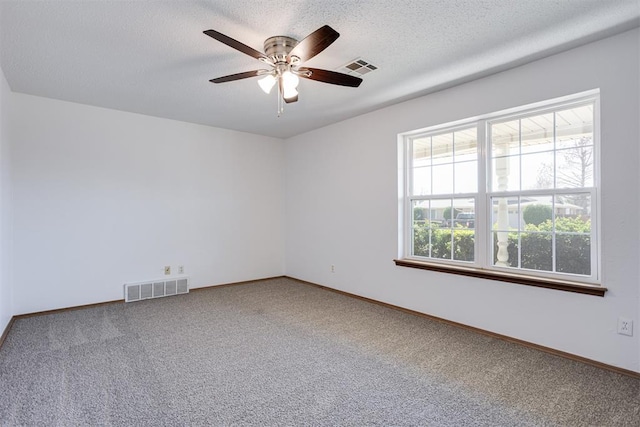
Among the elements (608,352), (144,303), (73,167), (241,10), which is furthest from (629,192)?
(73,167)

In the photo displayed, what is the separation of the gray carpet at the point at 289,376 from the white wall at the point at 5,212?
0.99 feet

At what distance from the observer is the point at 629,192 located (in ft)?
7.76

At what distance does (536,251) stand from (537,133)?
1.12m

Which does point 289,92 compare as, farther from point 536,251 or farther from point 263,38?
point 536,251

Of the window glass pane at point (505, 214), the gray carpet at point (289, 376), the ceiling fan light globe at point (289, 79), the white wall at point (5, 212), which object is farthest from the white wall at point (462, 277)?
the white wall at point (5, 212)

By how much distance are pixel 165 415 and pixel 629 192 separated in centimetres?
358

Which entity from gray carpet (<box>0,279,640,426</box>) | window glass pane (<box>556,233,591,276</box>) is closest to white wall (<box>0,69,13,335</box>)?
gray carpet (<box>0,279,640,426</box>)

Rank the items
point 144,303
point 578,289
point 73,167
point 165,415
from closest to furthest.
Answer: point 165,415 < point 578,289 < point 73,167 < point 144,303

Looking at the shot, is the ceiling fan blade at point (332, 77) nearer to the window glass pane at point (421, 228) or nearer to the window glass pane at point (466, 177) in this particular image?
the window glass pane at point (466, 177)

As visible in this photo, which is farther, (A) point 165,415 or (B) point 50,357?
(B) point 50,357

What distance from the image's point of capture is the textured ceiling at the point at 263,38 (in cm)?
212

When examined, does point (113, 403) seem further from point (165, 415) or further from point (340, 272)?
point (340, 272)

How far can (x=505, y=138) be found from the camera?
3.20m

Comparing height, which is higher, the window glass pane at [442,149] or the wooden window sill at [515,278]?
the window glass pane at [442,149]
